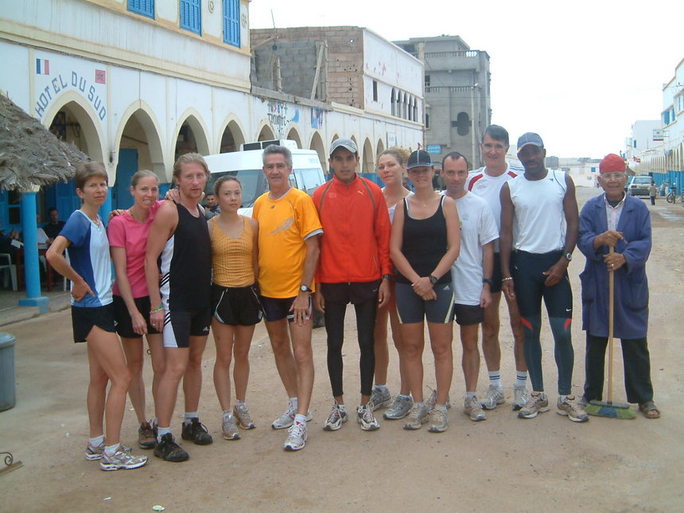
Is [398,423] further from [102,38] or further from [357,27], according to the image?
[357,27]

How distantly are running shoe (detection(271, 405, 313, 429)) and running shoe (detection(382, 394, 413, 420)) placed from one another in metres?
0.62

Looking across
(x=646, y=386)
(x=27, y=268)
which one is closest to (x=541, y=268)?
(x=646, y=386)

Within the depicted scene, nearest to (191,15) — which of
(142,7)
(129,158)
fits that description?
(142,7)

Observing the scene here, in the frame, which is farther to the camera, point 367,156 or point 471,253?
point 367,156

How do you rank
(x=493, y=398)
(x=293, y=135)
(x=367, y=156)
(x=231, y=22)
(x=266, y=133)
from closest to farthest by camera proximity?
(x=493, y=398), (x=231, y=22), (x=266, y=133), (x=293, y=135), (x=367, y=156)

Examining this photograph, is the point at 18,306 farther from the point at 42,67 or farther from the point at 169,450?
the point at 169,450

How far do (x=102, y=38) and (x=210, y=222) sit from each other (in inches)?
404

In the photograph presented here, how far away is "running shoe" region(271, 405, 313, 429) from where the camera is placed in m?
5.82

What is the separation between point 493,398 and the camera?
6.12m

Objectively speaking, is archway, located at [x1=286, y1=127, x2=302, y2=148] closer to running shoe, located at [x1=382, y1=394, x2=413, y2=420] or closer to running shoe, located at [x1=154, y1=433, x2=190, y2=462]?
running shoe, located at [x1=382, y1=394, x2=413, y2=420]

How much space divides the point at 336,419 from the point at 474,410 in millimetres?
1069

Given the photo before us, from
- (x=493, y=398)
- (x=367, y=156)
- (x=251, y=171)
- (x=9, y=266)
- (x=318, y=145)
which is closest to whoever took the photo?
(x=493, y=398)

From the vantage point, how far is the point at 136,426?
5.95m

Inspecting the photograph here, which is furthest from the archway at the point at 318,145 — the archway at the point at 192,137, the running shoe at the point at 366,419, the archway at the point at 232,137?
the running shoe at the point at 366,419
